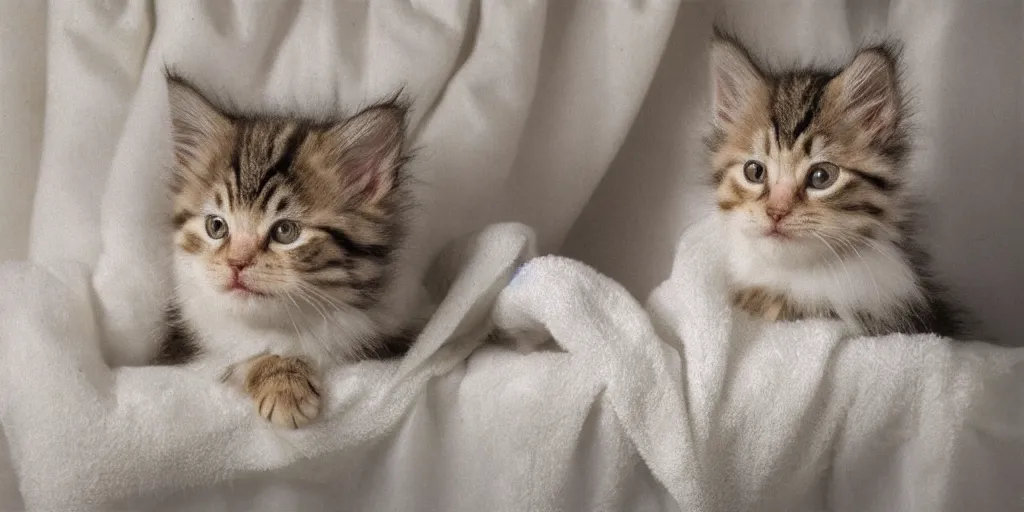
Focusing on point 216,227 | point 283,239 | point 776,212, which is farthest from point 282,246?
point 776,212

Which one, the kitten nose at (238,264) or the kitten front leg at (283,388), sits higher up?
the kitten nose at (238,264)

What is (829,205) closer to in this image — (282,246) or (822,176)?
(822,176)

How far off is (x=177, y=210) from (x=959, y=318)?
1.28m

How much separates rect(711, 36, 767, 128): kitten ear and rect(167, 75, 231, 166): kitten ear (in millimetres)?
771

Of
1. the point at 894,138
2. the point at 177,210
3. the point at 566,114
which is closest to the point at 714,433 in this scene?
the point at 894,138

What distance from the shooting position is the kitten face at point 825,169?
1.12 metres

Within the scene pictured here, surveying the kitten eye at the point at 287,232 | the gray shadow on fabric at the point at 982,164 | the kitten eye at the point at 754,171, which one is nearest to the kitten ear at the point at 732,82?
the kitten eye at the point at 754,171

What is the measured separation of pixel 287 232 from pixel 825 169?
0.76 metres

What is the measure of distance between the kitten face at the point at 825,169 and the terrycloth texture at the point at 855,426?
161 mm

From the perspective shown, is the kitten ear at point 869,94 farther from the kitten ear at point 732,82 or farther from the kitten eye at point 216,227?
the kitten eye at point 216,227

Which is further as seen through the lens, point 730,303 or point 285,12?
point 285,12

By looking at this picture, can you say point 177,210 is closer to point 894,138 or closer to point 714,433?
point 714,433

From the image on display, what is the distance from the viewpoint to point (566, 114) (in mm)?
1429

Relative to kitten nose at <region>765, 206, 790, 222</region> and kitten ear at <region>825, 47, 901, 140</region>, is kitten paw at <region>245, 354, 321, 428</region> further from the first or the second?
kitten ear at <region>825, 47, 901, 140</region>
